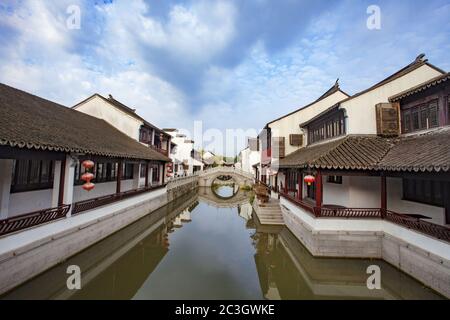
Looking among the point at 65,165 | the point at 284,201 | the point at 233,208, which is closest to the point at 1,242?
the point at 65,165

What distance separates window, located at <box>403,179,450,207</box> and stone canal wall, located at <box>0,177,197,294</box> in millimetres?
13133

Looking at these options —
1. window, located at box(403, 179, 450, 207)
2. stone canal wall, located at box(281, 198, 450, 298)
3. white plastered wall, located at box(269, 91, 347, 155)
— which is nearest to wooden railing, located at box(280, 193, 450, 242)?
stone canal wall, located at box(281, 198, 450, 298)

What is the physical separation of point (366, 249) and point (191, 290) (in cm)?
669

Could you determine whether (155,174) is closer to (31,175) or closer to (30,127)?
(31,175)

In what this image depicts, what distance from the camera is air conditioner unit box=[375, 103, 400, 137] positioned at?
980 cm

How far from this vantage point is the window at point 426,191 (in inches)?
284

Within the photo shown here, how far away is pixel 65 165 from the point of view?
7.66 meters

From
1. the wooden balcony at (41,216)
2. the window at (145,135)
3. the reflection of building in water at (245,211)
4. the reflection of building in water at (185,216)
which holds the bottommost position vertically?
the reflection of building in water at (185,216)

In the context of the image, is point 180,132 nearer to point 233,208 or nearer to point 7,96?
point 233,208

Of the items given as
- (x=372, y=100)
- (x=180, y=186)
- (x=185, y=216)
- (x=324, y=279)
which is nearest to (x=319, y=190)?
(x=324, y=279)

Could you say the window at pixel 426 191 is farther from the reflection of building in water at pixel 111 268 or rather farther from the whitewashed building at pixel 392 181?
the reflection of building in water at pixel 111 268

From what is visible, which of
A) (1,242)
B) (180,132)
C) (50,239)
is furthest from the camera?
(180,132)

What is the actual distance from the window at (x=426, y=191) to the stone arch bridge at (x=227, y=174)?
76.7 feet

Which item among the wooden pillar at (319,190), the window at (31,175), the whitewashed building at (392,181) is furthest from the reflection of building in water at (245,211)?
the window at (31,175)
